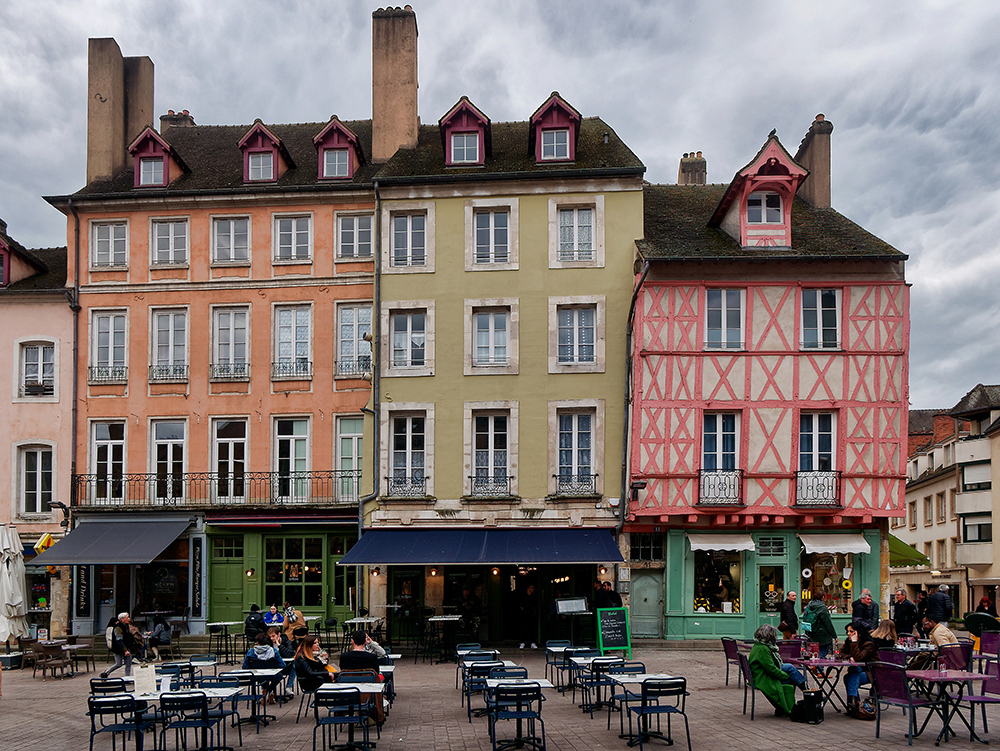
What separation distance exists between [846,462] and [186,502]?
15.3 m

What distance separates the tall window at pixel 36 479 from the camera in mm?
23062

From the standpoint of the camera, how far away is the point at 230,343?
22.8 m

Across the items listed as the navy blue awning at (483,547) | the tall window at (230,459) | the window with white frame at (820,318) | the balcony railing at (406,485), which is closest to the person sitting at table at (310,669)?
the navy blue awning at (483,547)

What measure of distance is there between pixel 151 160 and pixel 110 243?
234cm

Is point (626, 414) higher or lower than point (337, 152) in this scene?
lower

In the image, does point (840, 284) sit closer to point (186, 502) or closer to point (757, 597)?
point (757, 597)

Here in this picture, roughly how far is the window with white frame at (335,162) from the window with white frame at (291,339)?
3.55 meters

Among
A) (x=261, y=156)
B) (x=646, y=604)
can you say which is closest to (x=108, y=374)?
(x=261, y=156)

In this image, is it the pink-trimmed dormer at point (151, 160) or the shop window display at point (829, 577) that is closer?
the shop window display at point (829, 577)

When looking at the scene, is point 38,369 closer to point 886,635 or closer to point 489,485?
point 489,485

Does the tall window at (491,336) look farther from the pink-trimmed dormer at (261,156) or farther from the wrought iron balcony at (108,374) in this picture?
the wrought iron balcony at (108,374)

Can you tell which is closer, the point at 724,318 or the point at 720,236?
the point at 724,318

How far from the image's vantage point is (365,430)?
21.8m

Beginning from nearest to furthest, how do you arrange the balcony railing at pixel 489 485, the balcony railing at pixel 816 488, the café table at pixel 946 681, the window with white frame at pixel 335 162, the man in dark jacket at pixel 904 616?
the café table at pixel 946 681, the man in dark jacket at pixel 904 616, the balcony railing at pixel 816 488, the balcony railing at pixel 489 485, the window with white frame at pixel 335 162
